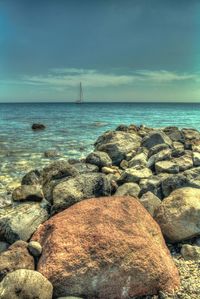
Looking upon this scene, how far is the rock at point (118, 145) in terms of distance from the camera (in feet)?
49.7

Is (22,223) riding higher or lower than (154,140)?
lower

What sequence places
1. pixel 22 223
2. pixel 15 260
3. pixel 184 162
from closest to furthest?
pixel 15 260
pixel 22 223
pixel 184 162

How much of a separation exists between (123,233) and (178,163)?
7.15 meters

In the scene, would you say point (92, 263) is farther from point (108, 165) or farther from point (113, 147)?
point (113, 147)

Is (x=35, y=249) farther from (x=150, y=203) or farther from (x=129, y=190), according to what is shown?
(x=129, y=190)

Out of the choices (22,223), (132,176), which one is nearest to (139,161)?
(132,176)

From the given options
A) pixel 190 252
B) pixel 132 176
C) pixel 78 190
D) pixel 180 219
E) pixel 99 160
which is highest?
pixel 78 190

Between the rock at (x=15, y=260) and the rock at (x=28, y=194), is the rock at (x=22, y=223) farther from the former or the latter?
the rock at (x=28, y=194)

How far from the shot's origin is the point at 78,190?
301 inches

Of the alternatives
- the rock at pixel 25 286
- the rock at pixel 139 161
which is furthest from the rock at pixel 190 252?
the rock at pixel 139 161

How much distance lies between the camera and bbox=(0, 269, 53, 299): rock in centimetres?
446

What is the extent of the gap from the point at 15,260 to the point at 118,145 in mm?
11070

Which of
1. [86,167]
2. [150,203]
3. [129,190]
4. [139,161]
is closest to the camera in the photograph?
[150,203]

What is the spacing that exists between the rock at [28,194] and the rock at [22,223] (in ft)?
4.96
